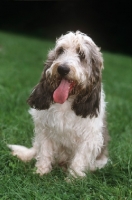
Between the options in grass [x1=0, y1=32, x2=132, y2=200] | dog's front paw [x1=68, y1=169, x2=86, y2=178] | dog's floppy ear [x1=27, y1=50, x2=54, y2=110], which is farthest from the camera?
dog's front paw [x1=68, y1=169, x2=86, y2=178]

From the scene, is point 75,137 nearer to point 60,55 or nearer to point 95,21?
point 60,55

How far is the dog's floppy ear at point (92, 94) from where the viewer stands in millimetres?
3873

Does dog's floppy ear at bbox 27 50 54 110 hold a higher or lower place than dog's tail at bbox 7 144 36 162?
higher

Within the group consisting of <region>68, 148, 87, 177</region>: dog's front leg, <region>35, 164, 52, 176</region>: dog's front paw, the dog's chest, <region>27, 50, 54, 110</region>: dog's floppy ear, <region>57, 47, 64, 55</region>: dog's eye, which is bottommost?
<region>35, 164, 52, 176</region>: dog's front paw

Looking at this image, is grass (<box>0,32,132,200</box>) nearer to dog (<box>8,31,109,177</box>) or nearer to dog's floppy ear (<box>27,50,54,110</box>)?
dog (<box>8,31,109,177</box>)

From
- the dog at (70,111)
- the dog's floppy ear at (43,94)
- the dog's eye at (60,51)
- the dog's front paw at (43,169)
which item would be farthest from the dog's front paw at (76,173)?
the dog's eye at (60,51)

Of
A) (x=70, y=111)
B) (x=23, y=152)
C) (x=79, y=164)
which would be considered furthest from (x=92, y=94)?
(x=23, y=152)

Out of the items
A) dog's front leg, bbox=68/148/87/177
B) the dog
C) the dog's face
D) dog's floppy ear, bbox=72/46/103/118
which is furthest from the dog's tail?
dog's floppy ear, bbox=72/46/103/118

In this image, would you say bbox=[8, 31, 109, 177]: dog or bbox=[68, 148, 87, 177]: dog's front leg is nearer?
bbox=[8, 31, 109, 177]: dog

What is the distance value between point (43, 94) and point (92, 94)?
18.4 inches

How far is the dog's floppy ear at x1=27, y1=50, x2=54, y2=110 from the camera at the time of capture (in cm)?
393

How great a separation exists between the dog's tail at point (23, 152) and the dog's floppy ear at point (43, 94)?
0.61 metres

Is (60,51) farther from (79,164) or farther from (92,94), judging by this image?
(79,164)

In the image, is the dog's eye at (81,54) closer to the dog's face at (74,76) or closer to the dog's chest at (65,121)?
the dog's face at (74,76)
